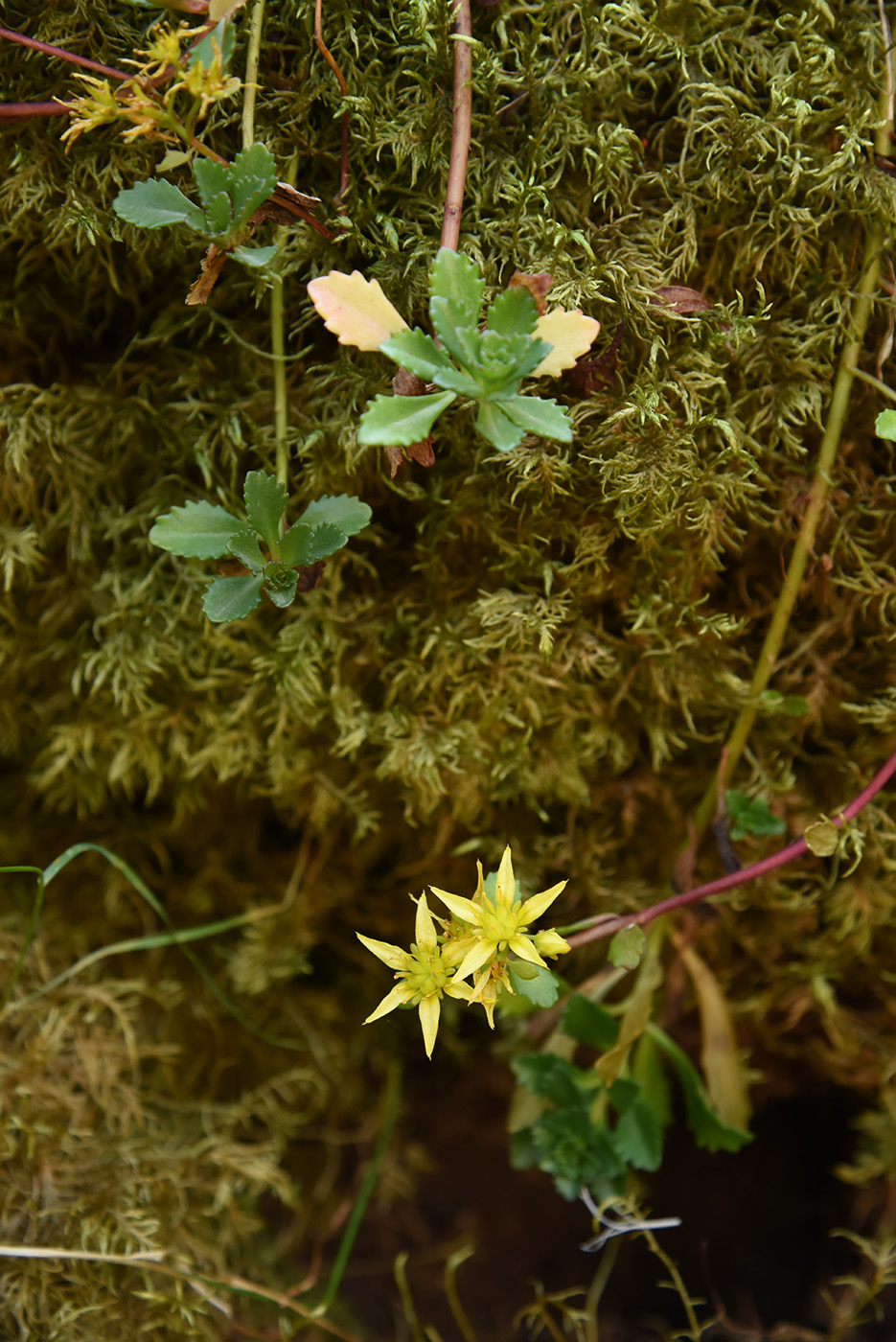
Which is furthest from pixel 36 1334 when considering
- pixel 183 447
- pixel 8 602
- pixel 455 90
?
pixel 455 90

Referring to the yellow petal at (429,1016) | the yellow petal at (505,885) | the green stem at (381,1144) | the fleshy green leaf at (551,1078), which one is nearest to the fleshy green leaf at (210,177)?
the yellow petal at (505,885)

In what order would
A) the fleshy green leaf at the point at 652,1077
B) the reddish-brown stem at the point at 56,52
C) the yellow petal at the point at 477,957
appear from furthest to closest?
the fleshy green leaf at the point at 652,1077 → the reddish-brown stem at the point at 56,52 → the yellow petal at the point at 477,957

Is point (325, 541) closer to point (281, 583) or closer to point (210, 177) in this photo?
point (281, 583)

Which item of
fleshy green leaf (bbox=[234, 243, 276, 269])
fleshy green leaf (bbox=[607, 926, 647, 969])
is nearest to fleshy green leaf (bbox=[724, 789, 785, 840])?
fleshy green leaf (bbox=[607, 926, 647, 969])

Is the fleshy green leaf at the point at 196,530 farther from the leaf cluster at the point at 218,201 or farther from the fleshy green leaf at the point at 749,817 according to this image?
the fleshy green leaf at the point at 749,817

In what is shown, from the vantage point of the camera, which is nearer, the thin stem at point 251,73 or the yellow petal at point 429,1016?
the yellow petal at point 429,1016

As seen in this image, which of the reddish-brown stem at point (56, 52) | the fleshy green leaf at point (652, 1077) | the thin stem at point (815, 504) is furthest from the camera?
the fleshy green leaf at point (652, 1077)

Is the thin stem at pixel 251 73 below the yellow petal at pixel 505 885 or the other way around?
the other way around
